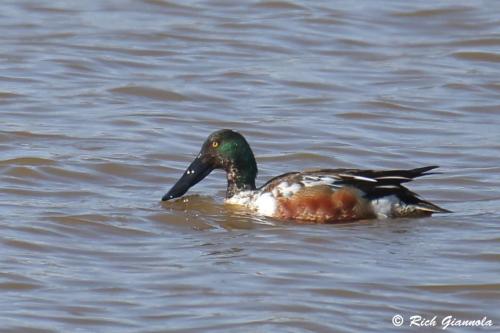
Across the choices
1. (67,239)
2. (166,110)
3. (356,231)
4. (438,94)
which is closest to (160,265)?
(67,239)

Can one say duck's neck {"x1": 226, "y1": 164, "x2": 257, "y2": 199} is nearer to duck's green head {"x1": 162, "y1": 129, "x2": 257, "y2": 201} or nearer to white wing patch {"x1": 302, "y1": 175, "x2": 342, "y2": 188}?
duck's green head {"x1": 162, "y1": 129, "x2": 257, "y2": 201}

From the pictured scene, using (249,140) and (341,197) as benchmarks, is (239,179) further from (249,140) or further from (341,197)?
(249,140)

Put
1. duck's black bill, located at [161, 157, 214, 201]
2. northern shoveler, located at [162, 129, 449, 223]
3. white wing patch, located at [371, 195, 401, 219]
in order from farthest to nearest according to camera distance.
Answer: duck's black bill, located at [161, 157, 214, 201]
white wing patch, located at [371, 195, 401, 219]
northern shoveler, located at [162, 129, 449, 223]

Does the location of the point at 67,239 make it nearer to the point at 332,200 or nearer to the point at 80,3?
the point at 332,200

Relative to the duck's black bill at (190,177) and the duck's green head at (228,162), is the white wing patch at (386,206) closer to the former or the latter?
the duck's green head at (228,162)

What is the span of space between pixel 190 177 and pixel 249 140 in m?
2.11

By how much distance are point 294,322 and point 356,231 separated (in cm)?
233

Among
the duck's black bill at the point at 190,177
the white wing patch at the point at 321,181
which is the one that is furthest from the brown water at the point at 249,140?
the white wing patch at the point at 321,181

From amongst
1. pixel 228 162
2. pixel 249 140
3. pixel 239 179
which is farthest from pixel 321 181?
pixel 249 140

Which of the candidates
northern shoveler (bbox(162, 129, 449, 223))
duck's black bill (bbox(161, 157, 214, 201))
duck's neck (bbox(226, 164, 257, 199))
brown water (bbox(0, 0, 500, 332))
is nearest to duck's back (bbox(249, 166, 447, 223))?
northern shoveler (bbox(162, 129, 449, 223))

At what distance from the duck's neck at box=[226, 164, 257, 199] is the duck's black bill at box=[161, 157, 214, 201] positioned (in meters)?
0.18

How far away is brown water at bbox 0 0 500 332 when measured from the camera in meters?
8.22

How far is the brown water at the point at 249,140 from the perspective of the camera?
822 cm

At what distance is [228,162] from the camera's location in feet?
35.8
